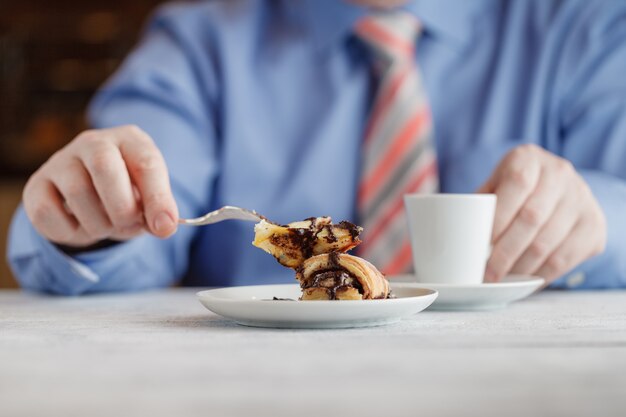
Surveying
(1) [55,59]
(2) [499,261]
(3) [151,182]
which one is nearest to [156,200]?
(3) [151,182]

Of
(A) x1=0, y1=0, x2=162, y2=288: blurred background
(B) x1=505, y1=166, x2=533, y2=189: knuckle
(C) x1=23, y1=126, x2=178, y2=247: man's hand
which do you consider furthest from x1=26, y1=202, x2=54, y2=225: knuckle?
(A) x1=0, y1=0, x2=162, y2=288: blurred background

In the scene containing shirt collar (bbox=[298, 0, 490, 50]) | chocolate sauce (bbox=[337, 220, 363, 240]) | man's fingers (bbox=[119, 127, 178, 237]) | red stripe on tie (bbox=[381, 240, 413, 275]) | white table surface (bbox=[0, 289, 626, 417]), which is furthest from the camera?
shirt collar (bbox=[298, 0, 490, 50])

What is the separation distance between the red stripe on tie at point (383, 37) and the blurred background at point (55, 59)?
8.55ft

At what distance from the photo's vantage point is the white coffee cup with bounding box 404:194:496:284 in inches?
33.7

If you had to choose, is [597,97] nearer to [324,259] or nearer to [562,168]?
[562,168]

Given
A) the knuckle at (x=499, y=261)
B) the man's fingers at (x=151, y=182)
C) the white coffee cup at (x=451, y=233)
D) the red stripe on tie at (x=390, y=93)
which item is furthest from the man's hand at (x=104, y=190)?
the red stripe on tie at (x=390, y=93)

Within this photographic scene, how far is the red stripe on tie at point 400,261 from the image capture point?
1364mm

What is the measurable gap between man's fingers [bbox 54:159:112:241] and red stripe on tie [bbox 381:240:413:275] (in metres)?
0.55

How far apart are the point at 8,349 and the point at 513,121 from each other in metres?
1.17

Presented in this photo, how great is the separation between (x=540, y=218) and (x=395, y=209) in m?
0.46

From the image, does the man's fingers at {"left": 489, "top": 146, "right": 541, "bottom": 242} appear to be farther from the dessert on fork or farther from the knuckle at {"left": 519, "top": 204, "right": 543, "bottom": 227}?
the dessert on fork

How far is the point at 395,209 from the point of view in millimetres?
1390

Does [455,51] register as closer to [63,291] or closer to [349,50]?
[349,50]

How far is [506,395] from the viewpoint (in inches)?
15.6
